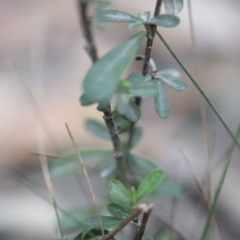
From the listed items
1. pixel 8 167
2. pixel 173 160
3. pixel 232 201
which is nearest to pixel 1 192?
pixel 8 167

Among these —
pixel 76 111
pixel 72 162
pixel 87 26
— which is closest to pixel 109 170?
pixel 72 162

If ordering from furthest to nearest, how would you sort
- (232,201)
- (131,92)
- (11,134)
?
(11,134) < (232,201) < (131,92)

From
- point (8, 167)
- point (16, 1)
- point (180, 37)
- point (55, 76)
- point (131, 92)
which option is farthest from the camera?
point (16, 1)

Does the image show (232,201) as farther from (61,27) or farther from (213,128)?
(61,27)

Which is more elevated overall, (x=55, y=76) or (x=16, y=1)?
(x=16, y=1)

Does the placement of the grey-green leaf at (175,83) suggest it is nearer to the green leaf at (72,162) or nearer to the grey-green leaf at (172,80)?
the grey-green leaf at (172,80)

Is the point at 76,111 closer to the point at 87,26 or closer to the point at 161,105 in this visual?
the point at 87,26

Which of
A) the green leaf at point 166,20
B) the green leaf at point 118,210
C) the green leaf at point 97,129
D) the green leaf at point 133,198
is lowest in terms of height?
the green leaf at point 97,129

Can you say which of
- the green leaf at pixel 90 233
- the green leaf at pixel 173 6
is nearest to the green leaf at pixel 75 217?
the green leaf at pixel 90 233
